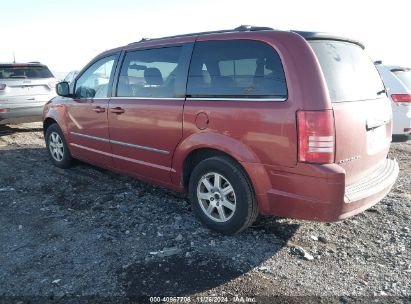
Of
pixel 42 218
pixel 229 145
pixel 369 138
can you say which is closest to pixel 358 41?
pixel 369 138

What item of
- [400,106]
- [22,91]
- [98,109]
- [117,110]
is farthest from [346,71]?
[22,91]

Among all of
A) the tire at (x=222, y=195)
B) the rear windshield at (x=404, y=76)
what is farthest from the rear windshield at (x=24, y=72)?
the rear windshield at (x=404, y=76)

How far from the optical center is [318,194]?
9.62 feet

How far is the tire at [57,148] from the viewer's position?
585 centimetres

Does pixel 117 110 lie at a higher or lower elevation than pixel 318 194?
higher

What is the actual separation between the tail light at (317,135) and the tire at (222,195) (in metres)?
0.69

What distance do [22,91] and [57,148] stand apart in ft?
10.1

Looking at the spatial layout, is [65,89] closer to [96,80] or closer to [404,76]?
[96,80]

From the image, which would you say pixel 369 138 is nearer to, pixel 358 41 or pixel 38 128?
pixel 358 41

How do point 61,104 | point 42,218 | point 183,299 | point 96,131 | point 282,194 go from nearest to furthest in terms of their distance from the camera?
point 183,299
point 282,194
point 42,218
point 96,131
point 61,104

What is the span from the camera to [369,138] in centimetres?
327

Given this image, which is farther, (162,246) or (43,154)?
(43,154)

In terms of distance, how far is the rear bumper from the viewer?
289cm

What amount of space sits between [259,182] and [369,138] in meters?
1.04
